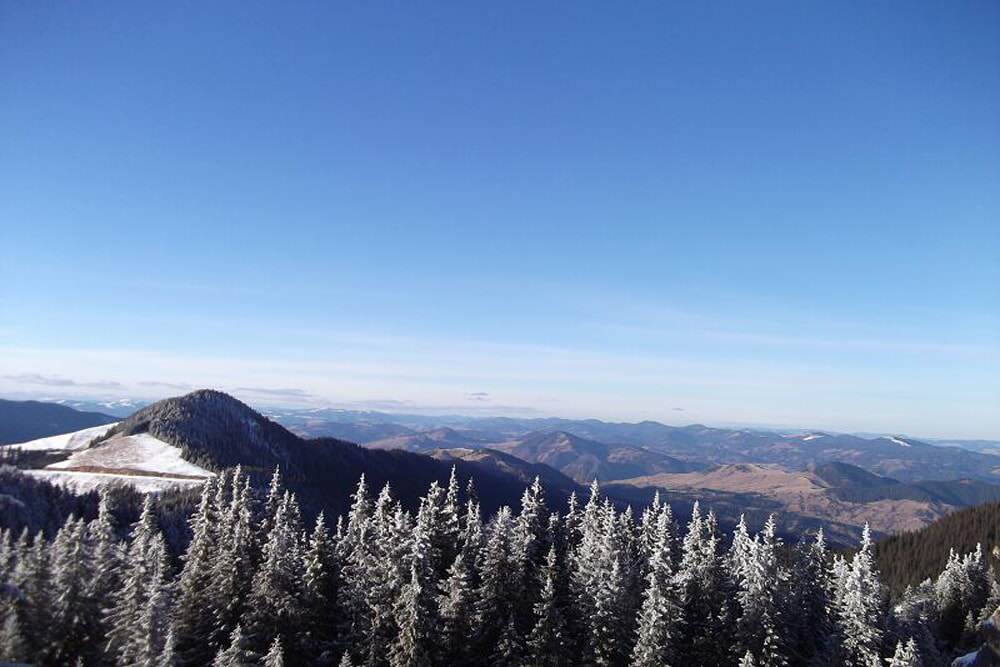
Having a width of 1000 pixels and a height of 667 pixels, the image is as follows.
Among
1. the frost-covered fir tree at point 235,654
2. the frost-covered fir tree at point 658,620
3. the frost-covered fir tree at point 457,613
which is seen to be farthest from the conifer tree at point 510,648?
the frost-covered fir tree at point 235,654

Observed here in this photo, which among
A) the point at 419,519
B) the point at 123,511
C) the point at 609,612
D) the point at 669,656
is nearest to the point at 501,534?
the point at 419,519

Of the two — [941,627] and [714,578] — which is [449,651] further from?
[941,627]

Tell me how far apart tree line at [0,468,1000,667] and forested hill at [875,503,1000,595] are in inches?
3439

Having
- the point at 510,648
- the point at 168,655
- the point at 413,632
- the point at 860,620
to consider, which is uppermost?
the point at 860,620

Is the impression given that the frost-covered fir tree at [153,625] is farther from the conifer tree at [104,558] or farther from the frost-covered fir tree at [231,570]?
the frost-covered fir tree at [231,570]

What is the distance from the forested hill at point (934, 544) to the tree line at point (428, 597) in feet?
287

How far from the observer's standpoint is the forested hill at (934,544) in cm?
12269

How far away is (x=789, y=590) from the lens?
4369cm

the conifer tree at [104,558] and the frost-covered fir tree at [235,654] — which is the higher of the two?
the conifer tree at [104,558]

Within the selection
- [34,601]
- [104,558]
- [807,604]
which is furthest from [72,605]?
[807,604]

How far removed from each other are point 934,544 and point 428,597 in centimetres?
13726

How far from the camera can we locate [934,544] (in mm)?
134500

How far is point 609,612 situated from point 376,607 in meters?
15.3

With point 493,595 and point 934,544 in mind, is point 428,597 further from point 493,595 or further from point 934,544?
point 934,544
